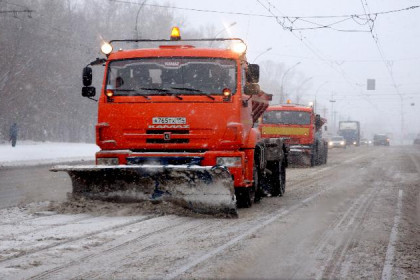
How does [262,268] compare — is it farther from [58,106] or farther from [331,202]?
[58,106]

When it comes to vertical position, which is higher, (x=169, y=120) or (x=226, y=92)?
(x=226, y=92)

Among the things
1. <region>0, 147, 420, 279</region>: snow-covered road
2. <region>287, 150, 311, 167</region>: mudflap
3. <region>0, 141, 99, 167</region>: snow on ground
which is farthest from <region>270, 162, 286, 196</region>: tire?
<region>0, 141, 99, 167</region>: snow on ground

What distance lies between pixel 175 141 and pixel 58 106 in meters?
44.7

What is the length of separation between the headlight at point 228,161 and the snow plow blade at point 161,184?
0.42 meters

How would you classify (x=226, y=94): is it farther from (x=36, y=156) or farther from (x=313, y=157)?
(x=36, y=156)

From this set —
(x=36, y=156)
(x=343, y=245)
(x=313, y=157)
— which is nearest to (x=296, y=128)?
(x=313, y=157)

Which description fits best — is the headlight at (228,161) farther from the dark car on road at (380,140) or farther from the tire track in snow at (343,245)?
the dark car on road at (380,140)

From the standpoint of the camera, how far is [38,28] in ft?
159

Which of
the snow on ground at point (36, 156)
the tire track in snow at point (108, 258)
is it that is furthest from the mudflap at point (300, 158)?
the tire track in snow at point (108, 258)

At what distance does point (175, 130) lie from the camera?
8945 mm

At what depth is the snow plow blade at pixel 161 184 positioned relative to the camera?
845 centimetres

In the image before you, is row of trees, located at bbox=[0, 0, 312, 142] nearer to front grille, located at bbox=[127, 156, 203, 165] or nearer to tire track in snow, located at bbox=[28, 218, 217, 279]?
front grille, located at bbox=[127, 156, 203, 165]

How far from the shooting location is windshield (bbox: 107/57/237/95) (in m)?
9.21

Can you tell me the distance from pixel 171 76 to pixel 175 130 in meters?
0.92
